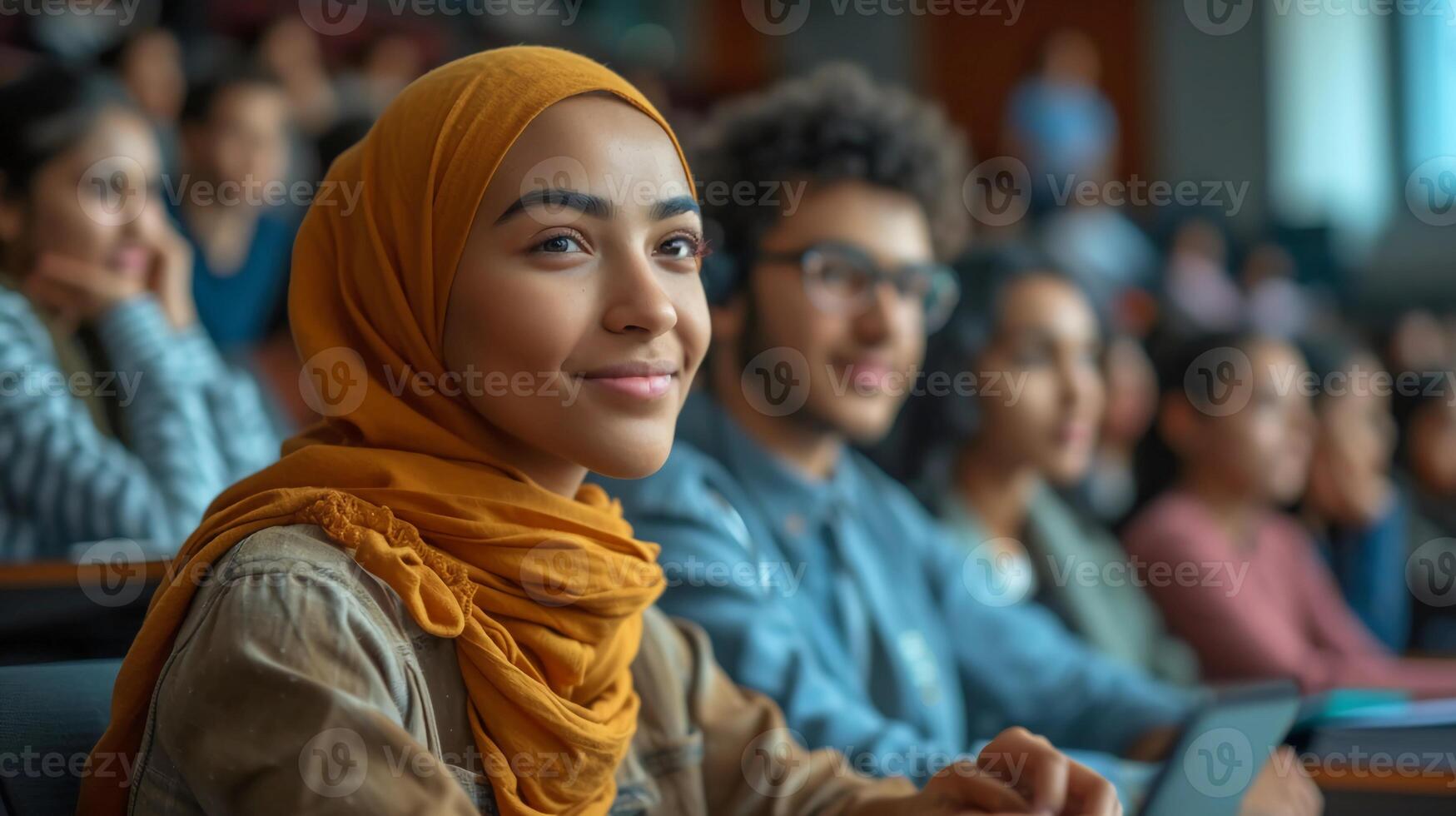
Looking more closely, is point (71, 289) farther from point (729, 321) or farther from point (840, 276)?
point (840, 276)

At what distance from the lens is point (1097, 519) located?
8.00 ft

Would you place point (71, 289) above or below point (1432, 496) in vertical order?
above

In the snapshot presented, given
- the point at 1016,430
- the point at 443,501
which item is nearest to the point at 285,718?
the point at 443,501

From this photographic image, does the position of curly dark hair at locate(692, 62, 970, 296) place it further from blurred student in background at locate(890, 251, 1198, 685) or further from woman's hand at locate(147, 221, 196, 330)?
woman's hand at locate(147, 221, 196, 330)

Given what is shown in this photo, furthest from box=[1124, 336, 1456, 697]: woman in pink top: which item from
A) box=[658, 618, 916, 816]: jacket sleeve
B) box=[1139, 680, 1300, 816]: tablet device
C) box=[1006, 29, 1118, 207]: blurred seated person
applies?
box=[1006, 29, 1118, 207]: blurred seated person

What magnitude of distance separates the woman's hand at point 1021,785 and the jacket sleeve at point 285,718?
34cm

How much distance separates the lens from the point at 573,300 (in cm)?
82

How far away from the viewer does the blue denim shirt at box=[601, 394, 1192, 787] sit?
126 cm

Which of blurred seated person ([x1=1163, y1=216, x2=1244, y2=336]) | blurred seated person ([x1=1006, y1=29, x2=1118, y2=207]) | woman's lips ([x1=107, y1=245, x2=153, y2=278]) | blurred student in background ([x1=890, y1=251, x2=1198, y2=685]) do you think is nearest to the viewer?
woman's lips ([x1=107, y1=245, x2=153, y2=278])

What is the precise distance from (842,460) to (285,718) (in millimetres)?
1053

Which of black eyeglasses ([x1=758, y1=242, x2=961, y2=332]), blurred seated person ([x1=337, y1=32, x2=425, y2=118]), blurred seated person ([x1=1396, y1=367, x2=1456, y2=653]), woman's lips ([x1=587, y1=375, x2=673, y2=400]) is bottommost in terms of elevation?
blurred seated person ([x1=1396, y1=367, x2=1456, y2=653])

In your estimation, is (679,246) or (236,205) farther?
(236,205)

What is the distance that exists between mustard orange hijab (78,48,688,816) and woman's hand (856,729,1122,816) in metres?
0.22

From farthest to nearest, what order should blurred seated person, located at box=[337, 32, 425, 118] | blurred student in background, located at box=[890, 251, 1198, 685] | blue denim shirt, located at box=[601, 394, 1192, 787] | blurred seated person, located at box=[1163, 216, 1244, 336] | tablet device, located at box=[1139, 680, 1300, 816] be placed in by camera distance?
1. blurred seated person, located at box=[1163, 216, 1244, 336]
2. blurred seated person, located at box=[337, 32, 425, 118]
3. blurred student in background, located at box=[890, 251, 1198, 685]
4. blue denim shirt, located at box=[601, 394, 1192, 787]
5. tablet device, located at box=[1139, 680, 1300, 816]
